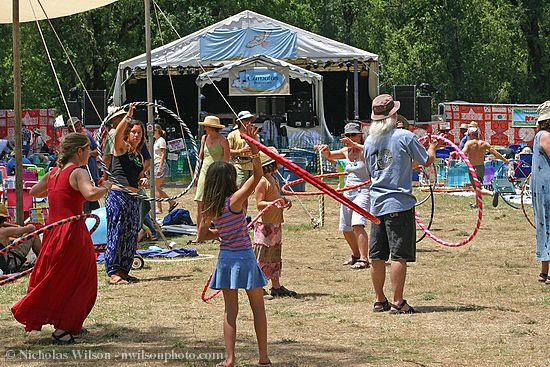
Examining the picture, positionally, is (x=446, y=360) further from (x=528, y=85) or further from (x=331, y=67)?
(x=528, y=85)

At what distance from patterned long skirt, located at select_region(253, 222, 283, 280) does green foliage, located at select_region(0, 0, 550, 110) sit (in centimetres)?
2911

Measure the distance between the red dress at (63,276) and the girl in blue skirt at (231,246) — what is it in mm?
1464

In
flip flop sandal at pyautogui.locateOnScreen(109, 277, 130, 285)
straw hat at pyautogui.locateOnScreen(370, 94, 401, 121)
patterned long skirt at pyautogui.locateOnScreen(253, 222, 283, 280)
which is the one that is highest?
straw hat at pyautogui.locateOnScreen(370, 94, 401, 121)

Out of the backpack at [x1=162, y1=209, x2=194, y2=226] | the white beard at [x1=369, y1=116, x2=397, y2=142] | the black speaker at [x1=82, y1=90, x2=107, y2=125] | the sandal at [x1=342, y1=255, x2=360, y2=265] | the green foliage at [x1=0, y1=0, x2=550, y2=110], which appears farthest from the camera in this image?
the green foliage at [x1=0, y1=0, x2=550, y2=110]

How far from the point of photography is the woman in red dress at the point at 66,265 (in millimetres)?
7527

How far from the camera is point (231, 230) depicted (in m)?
6.52

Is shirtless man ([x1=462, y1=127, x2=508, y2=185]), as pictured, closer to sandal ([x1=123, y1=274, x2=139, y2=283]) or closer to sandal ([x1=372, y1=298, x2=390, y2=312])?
sandal ([x1=123, y1=274, x2=139, y2=283])

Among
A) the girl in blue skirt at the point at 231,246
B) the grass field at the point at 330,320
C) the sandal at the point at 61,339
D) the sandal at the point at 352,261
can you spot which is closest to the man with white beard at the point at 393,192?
the grass field at the point at 330,320

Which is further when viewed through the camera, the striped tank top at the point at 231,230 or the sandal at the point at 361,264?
the sandal at the point at 361,264

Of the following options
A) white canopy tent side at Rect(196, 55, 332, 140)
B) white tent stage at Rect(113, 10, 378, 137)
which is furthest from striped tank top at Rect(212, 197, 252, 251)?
white tent stage at Rect(113, 10, 378, 137)

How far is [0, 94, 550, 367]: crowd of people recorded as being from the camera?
651 cm

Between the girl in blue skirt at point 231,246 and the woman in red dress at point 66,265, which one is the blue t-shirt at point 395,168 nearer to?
the girl in blue skirt at point 231,246

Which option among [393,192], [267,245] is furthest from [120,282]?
[393,192]

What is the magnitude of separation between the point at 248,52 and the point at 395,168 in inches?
839
